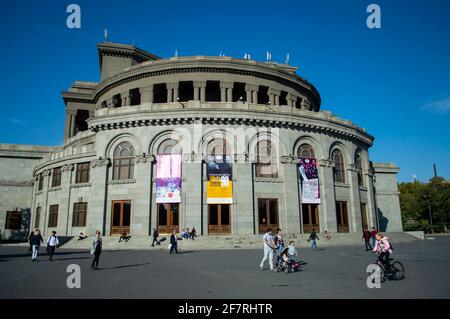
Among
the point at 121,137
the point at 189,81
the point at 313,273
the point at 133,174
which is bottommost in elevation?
the point at 313,273

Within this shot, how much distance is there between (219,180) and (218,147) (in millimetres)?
3187

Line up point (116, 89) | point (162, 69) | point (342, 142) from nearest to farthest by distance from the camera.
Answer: point (342, 142) < point (162, 69) < point (116, 89)

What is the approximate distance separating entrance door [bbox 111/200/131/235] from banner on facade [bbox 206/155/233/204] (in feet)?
24.7

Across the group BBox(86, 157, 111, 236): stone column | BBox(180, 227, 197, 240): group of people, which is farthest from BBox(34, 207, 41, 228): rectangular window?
BBox(180, 227, 197, 240): group of people

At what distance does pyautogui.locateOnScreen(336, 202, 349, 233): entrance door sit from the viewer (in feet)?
114

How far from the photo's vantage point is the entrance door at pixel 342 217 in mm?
34728

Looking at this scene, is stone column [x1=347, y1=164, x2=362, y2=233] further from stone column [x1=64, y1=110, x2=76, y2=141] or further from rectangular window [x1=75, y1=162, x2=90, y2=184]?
stone column [x1=64, y1=110, x2=76, y2=141]

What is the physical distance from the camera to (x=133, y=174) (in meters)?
32.2

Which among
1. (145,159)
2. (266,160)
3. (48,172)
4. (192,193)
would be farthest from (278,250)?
(48,172)

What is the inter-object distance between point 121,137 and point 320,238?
807 inches

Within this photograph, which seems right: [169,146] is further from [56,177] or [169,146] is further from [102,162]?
[56,177]

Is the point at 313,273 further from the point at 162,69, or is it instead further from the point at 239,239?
the point at 162,69
